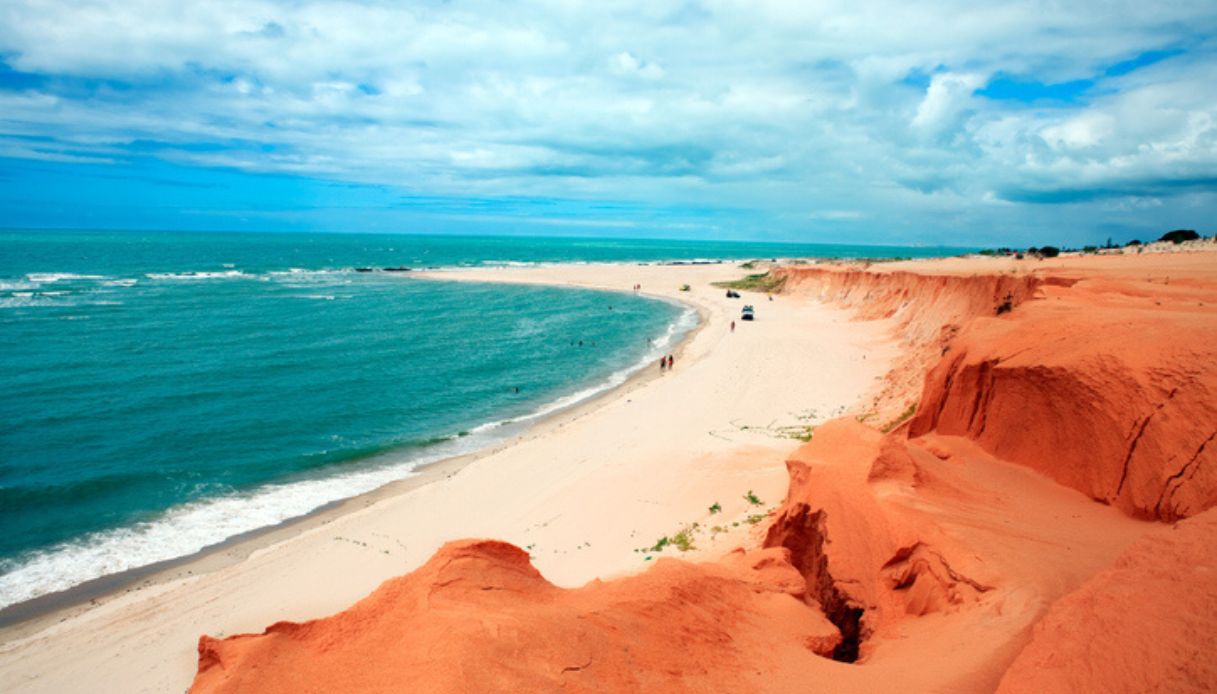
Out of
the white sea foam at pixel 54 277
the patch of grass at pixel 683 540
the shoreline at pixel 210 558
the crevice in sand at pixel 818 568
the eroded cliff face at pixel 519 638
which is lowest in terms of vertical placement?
the shoreline at pixel 210 558

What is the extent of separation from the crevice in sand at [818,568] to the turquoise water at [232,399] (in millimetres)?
16004

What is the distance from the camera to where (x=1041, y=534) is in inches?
365

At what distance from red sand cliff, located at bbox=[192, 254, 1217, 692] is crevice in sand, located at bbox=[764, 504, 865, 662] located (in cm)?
4

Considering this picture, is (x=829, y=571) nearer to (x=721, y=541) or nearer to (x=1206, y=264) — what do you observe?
(x=721, y=541)

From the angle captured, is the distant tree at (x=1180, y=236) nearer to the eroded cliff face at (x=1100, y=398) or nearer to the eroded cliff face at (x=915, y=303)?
the eroded cliff face at (x=915, y=303)

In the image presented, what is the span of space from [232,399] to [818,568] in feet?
99.4

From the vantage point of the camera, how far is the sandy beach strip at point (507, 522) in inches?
540

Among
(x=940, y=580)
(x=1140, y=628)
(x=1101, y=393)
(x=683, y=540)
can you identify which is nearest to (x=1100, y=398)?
(x=1101, y=393)

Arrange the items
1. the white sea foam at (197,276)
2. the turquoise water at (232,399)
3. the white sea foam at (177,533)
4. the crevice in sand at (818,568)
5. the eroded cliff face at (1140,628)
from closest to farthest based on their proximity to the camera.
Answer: the eroded cliff face at (1140,628) → the crevice in sand at (818,568) → the white sea foam at (177,533) → the turquoise water at (232,399) → the white sea foam at (197,276)

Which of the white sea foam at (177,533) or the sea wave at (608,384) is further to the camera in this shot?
the sea wave at (608,384)

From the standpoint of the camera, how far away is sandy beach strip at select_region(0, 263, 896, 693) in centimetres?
1372

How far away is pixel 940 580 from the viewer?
28.5 feet

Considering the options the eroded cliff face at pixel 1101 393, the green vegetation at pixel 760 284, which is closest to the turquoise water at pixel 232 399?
the green vegetation at pixel 760 284

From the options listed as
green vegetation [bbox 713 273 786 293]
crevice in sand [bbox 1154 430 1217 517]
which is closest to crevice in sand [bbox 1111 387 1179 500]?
crevice in sand [bbox 1154 430 1217 517]
